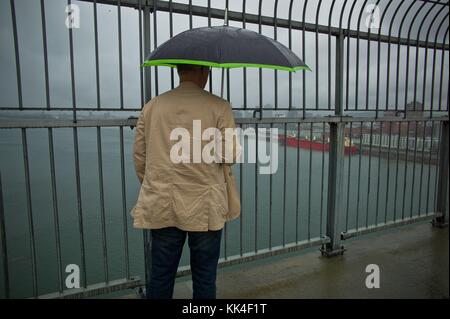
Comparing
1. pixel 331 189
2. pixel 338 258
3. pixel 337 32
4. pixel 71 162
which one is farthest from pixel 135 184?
pixel 337 32

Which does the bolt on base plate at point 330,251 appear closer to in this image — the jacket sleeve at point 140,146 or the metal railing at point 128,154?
the metal railing at point 128,154

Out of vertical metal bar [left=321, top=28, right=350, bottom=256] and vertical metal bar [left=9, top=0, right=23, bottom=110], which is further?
vertical metal bar [left=321, top=28, right=350, bottom=256]

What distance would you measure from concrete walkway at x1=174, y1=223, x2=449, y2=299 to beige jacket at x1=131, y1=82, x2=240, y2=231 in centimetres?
124

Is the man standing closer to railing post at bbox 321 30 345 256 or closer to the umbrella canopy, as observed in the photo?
the umbrella canopy

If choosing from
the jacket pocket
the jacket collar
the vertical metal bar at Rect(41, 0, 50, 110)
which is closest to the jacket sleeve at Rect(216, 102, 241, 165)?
the jacket collar

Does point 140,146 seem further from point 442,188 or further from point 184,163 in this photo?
point 442,188

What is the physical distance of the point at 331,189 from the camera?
3637mm

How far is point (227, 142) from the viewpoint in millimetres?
1947

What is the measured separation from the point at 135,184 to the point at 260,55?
2.12 meters

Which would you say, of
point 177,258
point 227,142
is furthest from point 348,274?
point 227,142

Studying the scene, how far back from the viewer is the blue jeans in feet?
6.77

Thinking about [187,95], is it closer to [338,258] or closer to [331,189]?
[331,189]

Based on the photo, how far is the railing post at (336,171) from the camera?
3494 mm
